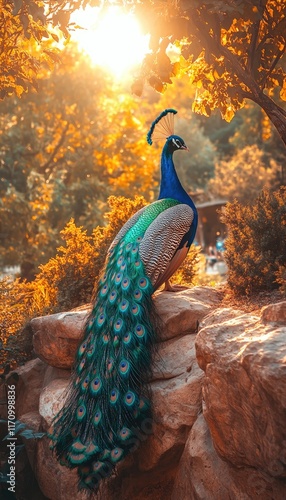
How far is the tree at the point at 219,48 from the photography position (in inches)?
236

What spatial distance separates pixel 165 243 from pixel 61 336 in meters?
1.54

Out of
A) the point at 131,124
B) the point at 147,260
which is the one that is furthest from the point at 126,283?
the point at 131,124

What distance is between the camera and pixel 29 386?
800 cm

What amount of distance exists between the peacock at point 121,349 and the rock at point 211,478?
0.50 meters

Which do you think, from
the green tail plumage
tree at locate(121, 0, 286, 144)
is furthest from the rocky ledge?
tree at locate(121, 0, 286, 144)

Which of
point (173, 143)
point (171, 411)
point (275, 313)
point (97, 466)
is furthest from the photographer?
point (173, 143)

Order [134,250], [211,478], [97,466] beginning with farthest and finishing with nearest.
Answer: [134,250] < [97,466] < [211,478]

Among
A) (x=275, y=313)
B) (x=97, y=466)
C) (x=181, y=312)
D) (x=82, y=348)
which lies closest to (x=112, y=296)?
(x=82, y=348)

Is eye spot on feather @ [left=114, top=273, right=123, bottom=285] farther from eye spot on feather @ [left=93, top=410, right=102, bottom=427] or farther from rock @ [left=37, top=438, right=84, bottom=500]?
rock @ [left=37, top=438, right=84, bottom=500]

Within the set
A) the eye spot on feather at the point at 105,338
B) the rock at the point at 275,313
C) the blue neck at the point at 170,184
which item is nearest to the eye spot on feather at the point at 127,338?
the eye spot on feather at the point at 105,338

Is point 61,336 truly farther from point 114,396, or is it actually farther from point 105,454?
point 105,454

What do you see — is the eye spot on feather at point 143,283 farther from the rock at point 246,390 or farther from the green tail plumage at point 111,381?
the rock at point 246,390

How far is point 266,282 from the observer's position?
678cm

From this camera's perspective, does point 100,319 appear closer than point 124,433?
No
